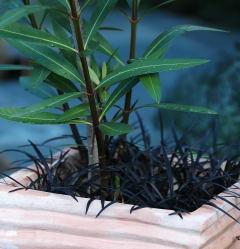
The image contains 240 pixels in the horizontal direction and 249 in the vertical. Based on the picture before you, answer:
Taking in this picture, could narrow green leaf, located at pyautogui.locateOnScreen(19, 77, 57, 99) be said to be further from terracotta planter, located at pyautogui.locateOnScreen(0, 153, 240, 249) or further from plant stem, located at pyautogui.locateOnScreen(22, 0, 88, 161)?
terracotta planter, located at pyautogui.locateOnScreen(0, 153, 240, 249)

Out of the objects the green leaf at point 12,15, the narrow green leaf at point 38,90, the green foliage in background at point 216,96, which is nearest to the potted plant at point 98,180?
the green leaf at point 12,15

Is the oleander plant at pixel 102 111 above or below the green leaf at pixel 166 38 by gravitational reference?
below

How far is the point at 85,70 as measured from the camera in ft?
3.45

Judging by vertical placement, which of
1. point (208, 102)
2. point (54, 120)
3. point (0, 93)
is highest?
point (54, 120)

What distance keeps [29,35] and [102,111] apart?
219 mm

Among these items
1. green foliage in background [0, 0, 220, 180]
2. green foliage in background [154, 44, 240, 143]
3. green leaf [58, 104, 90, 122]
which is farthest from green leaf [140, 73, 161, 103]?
green foliage in background [154, 44, 240, 143]

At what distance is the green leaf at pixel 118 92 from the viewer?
1.15m

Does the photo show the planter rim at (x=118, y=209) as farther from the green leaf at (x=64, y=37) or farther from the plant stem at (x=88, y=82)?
the green leaf at (x=64, y=37)

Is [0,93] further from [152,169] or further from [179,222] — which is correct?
[179,222]

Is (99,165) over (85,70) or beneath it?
beneath

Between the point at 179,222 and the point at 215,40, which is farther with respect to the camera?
the point at 215,40

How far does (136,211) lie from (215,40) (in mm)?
5735

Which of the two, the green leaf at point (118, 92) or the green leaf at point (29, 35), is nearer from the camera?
the green leaf at point (29, 35)

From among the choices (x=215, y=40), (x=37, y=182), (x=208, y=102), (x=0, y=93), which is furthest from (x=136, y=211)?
(x=215, y=40)
